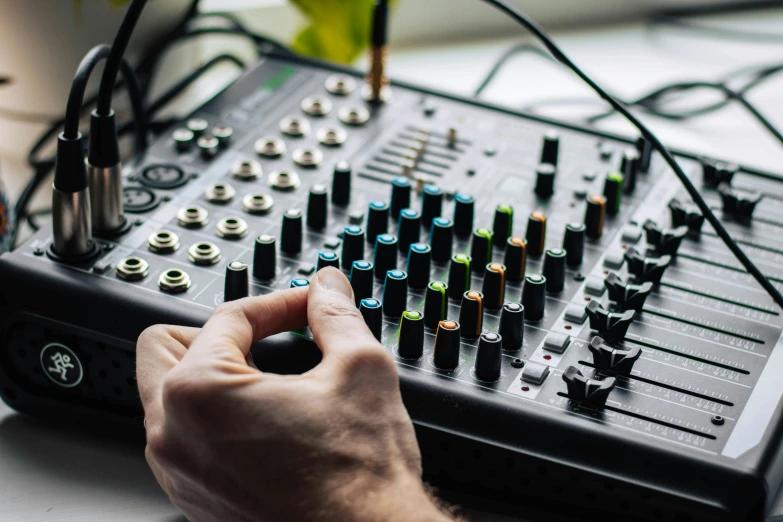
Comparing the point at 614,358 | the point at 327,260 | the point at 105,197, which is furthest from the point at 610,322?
the point at 105,197

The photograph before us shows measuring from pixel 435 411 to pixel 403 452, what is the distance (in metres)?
0.08

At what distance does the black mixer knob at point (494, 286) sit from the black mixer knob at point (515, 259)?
0.03 metres

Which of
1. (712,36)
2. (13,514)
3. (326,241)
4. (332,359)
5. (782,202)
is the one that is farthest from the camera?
(712,36)

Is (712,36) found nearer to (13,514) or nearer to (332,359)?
(332,359)

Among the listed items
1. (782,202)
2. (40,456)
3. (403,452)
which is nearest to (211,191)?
(40,456)

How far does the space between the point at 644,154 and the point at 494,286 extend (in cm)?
32

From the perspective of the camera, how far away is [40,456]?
2.80 ft

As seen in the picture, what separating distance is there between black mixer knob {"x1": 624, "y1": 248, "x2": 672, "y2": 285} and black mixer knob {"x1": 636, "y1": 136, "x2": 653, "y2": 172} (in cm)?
20

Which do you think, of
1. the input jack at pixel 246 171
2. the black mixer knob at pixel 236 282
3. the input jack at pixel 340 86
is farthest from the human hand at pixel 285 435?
the input jack at pixel 340 86

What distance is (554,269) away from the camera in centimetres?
88

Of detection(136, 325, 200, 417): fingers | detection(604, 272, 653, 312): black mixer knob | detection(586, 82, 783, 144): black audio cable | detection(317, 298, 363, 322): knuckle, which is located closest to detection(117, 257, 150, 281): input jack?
detection(136, 325, 200, 417): fingers

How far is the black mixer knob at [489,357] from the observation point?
0.77 meters

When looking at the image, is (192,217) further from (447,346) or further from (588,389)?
(588,389)

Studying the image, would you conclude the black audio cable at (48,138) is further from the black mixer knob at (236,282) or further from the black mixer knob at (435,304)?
the black mixer knob at (435,304)
